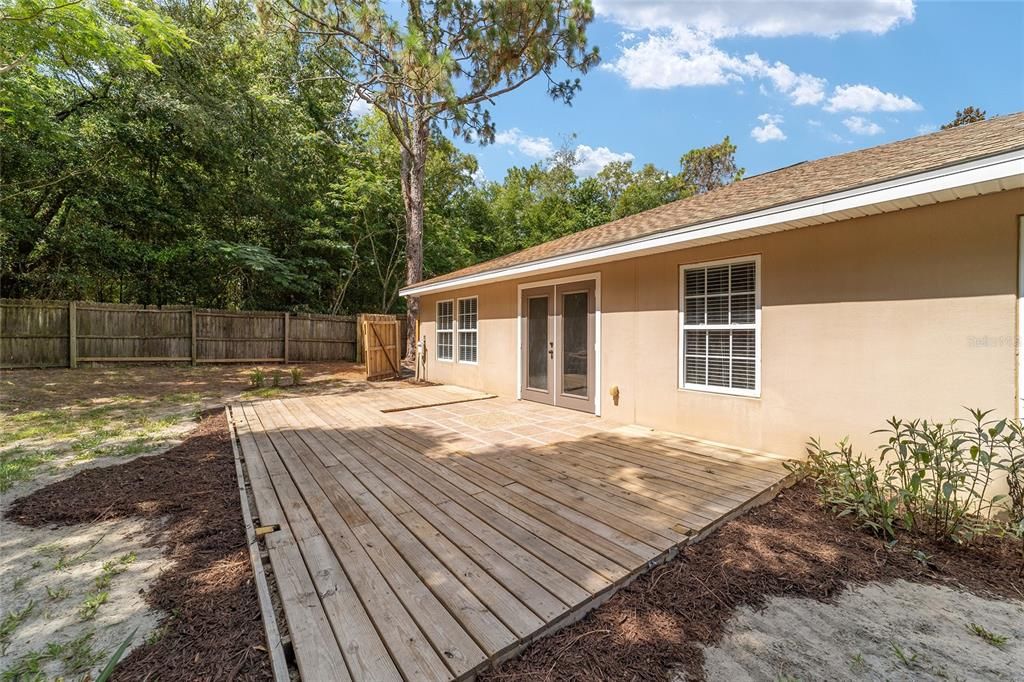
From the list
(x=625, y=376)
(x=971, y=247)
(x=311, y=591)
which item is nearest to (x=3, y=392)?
(x=311, y=591)

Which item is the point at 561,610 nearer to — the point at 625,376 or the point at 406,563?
the point at 406,563

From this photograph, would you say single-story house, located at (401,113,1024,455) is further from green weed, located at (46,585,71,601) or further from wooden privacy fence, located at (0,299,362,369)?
wooden privacy fence, located at (0,299,362,369)

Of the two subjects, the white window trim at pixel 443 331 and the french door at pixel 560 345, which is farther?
the white window trim at pixel 443 331

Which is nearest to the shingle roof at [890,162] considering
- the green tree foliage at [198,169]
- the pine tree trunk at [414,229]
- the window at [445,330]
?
the window at [445,330]

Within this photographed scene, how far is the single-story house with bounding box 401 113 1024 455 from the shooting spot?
272 cm

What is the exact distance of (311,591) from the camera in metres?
1.85

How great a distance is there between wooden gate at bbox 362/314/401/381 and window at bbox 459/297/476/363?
7.13 feet

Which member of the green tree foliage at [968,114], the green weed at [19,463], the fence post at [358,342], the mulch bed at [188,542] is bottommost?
the mulch bed at [188,542]

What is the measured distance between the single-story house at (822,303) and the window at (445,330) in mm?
3543

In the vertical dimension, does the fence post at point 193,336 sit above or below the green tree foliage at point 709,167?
below

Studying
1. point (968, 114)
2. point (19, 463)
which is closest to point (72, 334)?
point (19, 463)

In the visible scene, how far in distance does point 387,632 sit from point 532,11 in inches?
468

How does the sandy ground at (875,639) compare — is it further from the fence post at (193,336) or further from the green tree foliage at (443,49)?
the fence post at (193,336)

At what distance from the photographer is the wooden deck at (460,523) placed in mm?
1596
